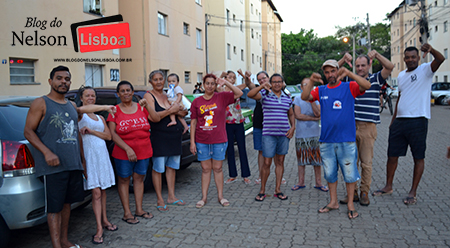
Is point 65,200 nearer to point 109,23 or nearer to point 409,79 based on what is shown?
point 409,79

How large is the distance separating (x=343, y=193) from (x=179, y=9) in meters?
17.7

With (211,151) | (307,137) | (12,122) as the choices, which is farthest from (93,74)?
(12,122)

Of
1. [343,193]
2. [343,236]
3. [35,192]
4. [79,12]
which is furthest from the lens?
[79,12]

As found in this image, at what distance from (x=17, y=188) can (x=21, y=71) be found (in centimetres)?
873

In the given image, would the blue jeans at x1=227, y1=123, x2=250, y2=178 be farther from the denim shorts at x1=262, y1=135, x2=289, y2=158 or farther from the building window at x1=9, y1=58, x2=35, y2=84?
the building window at x1=9, y1=58, x2=35, y2=84

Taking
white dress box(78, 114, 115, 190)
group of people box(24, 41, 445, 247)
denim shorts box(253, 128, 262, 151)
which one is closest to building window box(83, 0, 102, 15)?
group of people box(24, 41, 445, 247)

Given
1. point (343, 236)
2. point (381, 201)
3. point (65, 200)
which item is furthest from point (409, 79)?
point (65, 200)

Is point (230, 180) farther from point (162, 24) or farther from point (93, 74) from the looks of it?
point (162, 24)

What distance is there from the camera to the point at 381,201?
16.7 feet

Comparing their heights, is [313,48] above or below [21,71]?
above

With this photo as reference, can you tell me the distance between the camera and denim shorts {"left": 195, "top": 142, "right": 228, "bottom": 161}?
5.20 meters

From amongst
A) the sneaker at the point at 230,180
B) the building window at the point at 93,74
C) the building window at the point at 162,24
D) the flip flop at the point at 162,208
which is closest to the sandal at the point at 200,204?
the flip flop at the point at 162,208

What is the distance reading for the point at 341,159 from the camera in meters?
4.57

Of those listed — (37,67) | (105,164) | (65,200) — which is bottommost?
(65,200)
